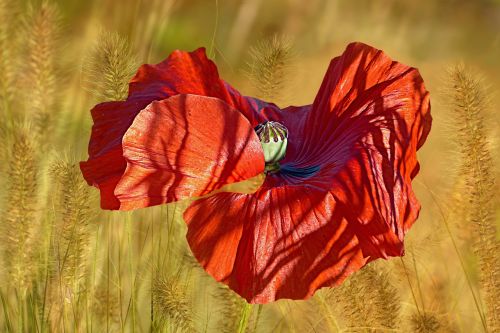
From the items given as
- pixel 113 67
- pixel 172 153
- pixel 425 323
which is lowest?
pixel 425 323

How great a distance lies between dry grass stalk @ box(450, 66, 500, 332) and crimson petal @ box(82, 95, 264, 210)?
217mm

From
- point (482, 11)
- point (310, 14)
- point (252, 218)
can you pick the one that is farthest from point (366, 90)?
point (482, 11)

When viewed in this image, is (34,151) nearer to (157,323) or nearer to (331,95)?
(157,323)

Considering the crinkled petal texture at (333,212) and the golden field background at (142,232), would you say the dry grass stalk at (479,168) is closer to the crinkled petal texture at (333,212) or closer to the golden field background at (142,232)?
the golden field background at (142,232)

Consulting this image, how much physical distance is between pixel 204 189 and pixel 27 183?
1.04 feet

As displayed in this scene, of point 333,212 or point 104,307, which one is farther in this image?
point 104,307

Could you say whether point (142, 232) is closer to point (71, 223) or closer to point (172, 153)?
point (71, 223)

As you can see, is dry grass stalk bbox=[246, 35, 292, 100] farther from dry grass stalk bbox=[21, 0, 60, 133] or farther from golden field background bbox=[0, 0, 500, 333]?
dry grass stalk bbox=[21, 0, 60, 133]

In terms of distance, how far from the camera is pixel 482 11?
258 cm

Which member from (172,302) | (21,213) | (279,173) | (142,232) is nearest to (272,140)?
(279,173)

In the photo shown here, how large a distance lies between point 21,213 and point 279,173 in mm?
285

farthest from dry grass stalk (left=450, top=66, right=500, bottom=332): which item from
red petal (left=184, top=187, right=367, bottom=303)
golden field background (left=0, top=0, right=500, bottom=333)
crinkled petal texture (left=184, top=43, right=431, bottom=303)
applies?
red petal (left=184, top=187, right=367, bottom=303)

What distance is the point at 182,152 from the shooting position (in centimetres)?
65

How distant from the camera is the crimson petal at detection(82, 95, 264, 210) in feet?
2.10
